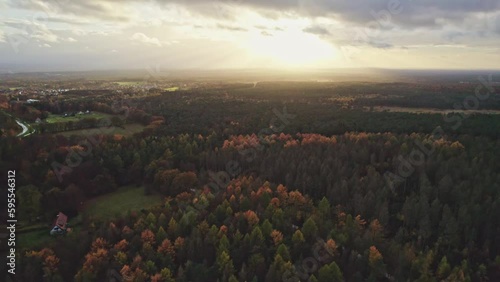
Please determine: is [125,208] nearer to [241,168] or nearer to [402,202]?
[241,168]

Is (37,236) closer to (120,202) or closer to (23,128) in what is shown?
(120,202)

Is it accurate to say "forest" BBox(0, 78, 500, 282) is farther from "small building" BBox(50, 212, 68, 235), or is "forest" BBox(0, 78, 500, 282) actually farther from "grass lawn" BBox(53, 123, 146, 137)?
"small building" BBox(50, 212, 68, 235)

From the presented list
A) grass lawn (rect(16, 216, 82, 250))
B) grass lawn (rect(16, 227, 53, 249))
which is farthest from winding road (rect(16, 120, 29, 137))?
grass lawn (rect(16, 227, 53, 249))

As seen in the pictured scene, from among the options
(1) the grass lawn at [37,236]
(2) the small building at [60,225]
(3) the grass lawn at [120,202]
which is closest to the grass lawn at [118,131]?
(3) the grass lawn at [120,202]

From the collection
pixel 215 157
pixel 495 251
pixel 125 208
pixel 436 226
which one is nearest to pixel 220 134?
pixel 215 157

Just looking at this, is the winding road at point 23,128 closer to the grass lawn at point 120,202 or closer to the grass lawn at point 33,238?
the grass lawn at point 120,202

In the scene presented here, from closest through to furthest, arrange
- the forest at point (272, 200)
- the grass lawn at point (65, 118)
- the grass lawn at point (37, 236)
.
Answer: the forest at point (272, 200), the grass lawn at point (37, 236), the grass lawn at point (65, 118)
